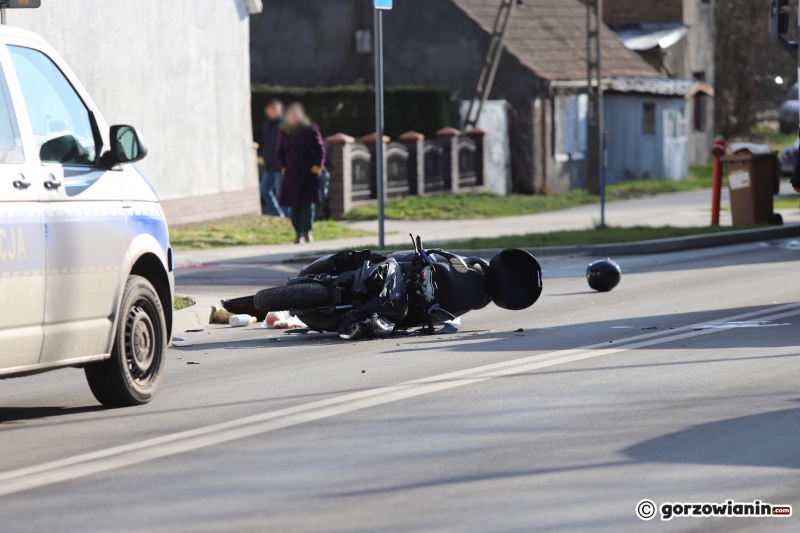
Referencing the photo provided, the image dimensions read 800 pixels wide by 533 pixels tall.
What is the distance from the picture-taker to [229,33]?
80.1ft

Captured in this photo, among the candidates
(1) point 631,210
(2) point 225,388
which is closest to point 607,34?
(1) point 631,210

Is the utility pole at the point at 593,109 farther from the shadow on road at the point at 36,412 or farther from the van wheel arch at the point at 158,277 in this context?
the shadow on road at the point at 36,412

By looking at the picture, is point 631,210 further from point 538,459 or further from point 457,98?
point 538,459

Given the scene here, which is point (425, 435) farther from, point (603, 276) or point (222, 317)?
point (603, 276)

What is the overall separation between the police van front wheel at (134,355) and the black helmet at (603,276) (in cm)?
698

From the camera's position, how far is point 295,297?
10.2 meters

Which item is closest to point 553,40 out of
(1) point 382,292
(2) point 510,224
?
(2) point 510,224

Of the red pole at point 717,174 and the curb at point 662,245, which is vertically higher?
the red pole at point 717,174

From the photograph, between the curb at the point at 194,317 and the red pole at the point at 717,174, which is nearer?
the curb at the point at 194,317

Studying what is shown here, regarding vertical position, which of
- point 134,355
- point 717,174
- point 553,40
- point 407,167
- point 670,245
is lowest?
point 670,245

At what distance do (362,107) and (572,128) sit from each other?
668 centimetres

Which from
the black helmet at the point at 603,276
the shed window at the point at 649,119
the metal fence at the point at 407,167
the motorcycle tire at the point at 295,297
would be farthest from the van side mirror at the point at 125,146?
the shed window at the point at 649,119

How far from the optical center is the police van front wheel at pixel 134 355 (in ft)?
24.4

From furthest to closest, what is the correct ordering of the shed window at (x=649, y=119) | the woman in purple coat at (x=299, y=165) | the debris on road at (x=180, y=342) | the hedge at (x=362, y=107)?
1. the shed window at (x=649, y=119)
2. the hedge at (x=362, y=107)
3. the woman in purple coat at (x=299, y=165)
4. the debris on road at (x=180, y=342)
